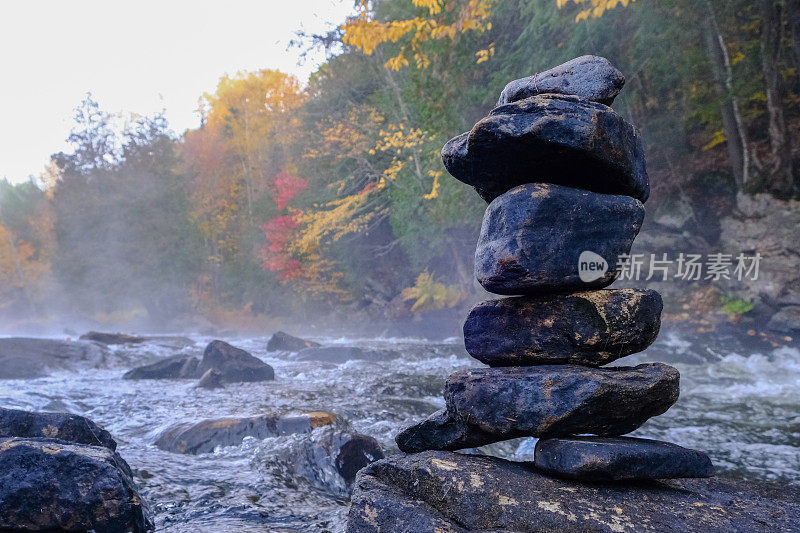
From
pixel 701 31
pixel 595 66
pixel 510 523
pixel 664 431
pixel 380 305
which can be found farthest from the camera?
pixel 380 305

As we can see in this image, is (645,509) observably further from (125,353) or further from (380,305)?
(380,305)

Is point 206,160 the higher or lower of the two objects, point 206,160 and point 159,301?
the higher

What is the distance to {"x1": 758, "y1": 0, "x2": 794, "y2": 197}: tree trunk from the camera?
10.5 m

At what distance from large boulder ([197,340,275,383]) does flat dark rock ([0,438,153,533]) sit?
748 cm

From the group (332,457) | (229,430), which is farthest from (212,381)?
(332,457)

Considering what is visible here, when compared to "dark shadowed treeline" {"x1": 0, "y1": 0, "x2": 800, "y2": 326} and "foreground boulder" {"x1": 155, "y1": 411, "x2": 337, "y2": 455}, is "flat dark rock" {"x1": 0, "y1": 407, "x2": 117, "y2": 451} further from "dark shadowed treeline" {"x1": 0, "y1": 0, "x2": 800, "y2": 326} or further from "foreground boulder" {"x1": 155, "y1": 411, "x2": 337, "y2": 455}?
"dark shadowed treeline" {"x1": 0, "y1": 0, "x2": 800, "y2": 326}

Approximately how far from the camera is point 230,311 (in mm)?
33531

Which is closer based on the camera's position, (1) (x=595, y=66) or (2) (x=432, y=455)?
(2) (x=432, y=455)

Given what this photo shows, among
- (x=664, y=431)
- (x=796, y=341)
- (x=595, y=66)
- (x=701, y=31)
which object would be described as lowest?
(x=664, y=431)

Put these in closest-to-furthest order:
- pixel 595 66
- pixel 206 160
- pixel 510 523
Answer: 1. pixel 510 523
2. pixel 595 66
3. pixel 206 160

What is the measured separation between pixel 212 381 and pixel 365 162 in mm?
12778

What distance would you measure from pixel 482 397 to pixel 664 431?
520cm

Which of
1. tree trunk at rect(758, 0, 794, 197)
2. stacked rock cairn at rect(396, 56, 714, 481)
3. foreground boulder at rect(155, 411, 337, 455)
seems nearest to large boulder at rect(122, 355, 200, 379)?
foreground boulder at rect(155, 411, 337, 455)

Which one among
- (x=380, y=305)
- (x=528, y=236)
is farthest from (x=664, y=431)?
(x=380, y=305)
